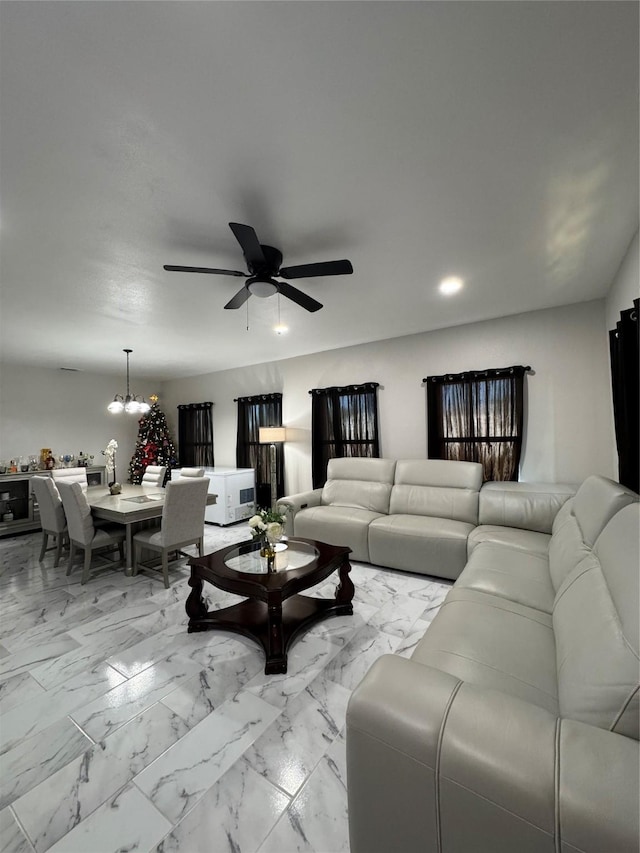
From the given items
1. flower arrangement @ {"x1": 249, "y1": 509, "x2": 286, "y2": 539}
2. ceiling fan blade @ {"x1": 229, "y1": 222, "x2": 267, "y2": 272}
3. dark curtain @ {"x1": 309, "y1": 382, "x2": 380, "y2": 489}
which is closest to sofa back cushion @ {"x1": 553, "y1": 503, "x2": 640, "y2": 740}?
flower arrangement @ {"x1": 249, "y1": 509, "x2": 286, "y2": 539}

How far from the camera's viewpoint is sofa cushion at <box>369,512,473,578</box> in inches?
123

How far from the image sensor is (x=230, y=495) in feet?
17.9

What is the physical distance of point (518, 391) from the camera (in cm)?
376

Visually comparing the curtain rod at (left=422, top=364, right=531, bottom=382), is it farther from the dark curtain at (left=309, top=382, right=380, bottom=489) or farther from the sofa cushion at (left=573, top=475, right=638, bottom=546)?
the sofa cushion at (left=573, top=475, right=638, bottom=546)

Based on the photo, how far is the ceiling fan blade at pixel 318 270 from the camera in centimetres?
203

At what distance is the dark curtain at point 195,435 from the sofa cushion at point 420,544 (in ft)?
14.1

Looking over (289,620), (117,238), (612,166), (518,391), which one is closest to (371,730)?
(289,620)

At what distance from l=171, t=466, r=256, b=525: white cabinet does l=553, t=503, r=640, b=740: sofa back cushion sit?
14.7 feet

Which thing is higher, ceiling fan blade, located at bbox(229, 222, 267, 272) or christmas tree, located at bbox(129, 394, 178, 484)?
ceiling fan blade, located at bbox(229, 222, 267, 272)

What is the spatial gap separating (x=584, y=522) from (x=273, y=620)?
1.99 m

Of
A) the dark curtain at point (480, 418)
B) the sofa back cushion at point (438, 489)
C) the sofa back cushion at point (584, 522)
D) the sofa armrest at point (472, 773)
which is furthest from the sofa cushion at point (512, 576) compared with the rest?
the dark curtain at point (480, 418)

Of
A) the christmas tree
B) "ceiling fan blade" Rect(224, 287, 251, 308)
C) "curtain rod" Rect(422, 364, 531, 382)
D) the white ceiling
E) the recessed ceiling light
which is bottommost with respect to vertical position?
the christmas tree

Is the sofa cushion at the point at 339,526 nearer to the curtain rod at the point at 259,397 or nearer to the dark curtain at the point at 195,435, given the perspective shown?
the curtain rod at the point at 259,397

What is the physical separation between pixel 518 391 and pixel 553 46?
123 inches
